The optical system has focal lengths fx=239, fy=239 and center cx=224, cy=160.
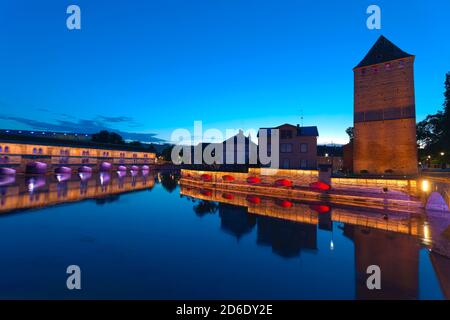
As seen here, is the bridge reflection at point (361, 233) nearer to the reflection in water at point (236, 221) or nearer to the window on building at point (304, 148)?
the reflection in water at point (236, 221)

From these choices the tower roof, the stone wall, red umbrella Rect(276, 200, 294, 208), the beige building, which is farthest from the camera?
the beige building

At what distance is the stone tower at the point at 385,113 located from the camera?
34.6m

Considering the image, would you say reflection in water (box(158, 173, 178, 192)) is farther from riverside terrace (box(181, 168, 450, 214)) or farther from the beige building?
the beige building

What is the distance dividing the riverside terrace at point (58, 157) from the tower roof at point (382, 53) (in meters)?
72.7

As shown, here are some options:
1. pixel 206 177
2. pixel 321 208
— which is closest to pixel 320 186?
pixel 321 208

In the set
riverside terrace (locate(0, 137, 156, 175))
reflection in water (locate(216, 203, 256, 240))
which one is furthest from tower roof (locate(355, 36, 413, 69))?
riverside terrace (locate(0, 137, 156, 175))

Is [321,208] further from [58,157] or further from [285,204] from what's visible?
[58,157]

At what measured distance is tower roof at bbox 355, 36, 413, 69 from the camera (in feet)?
117

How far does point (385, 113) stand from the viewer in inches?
1417

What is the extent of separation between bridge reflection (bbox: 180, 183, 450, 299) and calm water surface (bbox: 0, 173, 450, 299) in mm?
78

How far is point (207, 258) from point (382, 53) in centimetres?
4096

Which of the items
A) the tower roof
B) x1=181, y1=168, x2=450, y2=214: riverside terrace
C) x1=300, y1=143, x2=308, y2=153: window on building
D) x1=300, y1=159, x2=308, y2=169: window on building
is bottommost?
x1=181, y1=168, x2=450, y2=214: riverside terrace

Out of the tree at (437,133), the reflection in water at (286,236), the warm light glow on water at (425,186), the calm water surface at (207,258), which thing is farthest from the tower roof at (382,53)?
the reflection in water at (286,236)
